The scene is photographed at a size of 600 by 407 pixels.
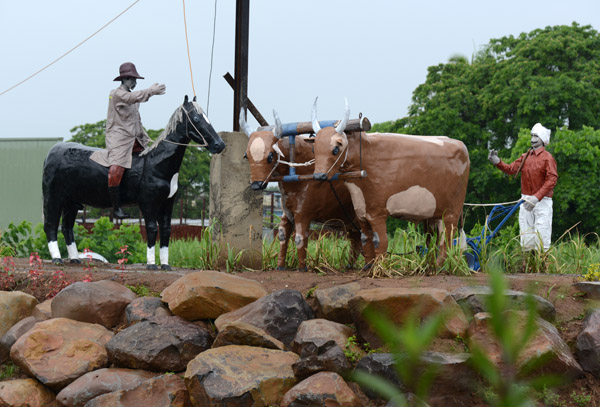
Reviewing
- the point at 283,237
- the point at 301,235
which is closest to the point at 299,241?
the point at 301,235

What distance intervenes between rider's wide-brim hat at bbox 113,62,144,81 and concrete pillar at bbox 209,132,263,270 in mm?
1268

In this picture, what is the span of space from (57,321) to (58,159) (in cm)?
267

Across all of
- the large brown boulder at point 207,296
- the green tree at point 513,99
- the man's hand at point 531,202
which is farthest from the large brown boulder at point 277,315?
the green tree at point 513,99

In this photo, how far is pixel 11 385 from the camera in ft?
17.9

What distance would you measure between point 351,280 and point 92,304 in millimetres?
2534

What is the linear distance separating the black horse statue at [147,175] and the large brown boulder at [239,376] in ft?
9.25

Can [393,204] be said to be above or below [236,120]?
below

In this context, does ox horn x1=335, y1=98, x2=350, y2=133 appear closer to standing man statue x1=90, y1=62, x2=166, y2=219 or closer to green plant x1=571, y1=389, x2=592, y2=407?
standing man statue x1=90, y1=62, x2=166, y2=219

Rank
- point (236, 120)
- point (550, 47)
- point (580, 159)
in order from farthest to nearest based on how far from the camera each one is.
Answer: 1. point (550, 47)
2. point (580, 159)
3. point (236, 120)

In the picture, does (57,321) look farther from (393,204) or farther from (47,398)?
(393,204)

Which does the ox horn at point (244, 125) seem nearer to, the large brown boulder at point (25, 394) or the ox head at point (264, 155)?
the ox head at point (264, 155)

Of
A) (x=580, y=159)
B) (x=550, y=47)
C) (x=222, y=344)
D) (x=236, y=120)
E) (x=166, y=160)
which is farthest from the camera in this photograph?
(x=550, y=47)

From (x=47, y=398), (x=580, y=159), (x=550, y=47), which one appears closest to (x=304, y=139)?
(x=47, y=398)

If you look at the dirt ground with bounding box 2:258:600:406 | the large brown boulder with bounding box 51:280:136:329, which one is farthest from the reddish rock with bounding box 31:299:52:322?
the dirt ground with bounding box 2:258:600:406
